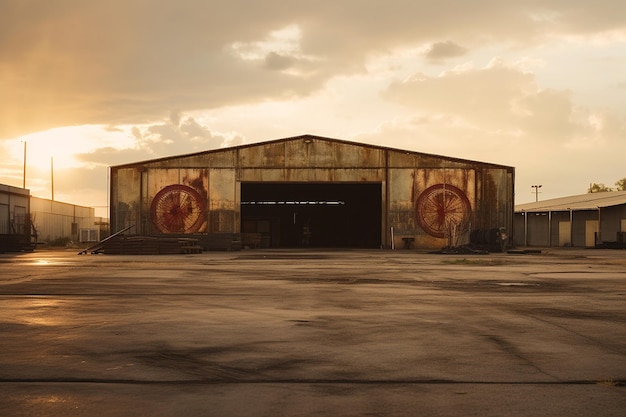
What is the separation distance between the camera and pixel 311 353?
722cm

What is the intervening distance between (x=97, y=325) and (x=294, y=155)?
37.2 m

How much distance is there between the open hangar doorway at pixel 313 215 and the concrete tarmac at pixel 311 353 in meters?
43.2

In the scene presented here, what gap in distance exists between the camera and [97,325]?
920 cm

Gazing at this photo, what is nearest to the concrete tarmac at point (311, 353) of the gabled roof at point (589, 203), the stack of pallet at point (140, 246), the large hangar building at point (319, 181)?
the stack of pallet at point (140, 246)

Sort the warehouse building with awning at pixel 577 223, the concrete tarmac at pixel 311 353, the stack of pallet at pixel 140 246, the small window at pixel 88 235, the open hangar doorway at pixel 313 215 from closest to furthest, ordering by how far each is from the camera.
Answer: the concrete tarmac at pixel 311 353 < the stack of pallet at pixel 140 246 < the warehouse building with awning at pixel 577 223 < the open hangar doorway at pixel 313 215 < the small window at pixel 88 235

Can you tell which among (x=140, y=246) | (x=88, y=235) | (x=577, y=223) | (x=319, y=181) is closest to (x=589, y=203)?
(x=577, y=223)

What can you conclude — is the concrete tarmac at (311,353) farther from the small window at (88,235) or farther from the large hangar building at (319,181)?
the small window at (88,235)

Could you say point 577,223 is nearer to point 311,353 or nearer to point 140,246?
point 140,246

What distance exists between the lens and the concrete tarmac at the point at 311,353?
5.20 metres

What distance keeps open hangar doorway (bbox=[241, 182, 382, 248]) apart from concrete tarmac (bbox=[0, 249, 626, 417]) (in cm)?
4319

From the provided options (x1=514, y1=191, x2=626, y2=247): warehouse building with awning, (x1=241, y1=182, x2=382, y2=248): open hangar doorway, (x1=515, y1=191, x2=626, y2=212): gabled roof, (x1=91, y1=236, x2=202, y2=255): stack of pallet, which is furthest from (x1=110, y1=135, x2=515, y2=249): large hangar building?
(x1=515, y1=191, x2=626, y2=212): gabled roof

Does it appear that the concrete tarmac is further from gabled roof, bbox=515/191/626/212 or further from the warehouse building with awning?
gabled roof, bbox=515/191/626/212

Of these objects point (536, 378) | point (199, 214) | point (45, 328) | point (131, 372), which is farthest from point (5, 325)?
point (199, 214)

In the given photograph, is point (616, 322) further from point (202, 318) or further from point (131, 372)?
point (131, 372)
